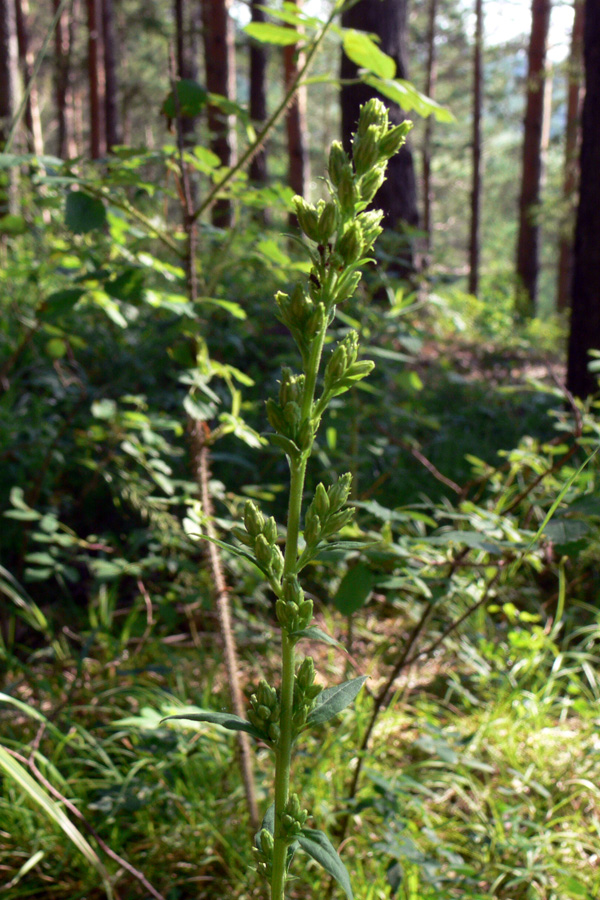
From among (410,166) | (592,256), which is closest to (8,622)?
(592,256)

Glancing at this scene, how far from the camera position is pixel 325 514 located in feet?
2.59

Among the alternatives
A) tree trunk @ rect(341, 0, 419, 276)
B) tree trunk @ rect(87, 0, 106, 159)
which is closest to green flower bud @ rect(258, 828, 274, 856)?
tree trunk @ rect(341, 0, 419, 276)

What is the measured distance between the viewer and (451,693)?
233 centimetres

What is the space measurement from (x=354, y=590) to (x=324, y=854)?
66 centimetres

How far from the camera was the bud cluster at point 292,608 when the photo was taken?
757 millimetres

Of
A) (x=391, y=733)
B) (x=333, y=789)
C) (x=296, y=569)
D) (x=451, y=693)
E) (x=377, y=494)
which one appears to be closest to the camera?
(x=296, y=569)

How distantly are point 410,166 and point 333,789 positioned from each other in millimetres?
4933

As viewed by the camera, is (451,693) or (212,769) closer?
(212,769)

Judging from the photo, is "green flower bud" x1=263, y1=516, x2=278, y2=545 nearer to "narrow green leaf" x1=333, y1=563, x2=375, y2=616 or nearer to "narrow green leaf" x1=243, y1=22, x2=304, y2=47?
"narrow green leaf" x1=333, y1=563, x2=375, y2=616

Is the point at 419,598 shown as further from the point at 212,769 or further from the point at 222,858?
the point at 222,858

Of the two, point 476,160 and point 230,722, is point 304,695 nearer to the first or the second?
point 230,722

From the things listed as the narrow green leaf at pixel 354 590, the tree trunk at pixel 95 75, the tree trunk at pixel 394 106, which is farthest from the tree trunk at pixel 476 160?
the narrow green leaf at pixel 354 590

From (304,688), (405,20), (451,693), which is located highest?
(405,20)

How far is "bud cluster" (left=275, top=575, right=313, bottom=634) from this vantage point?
76 centimetres
